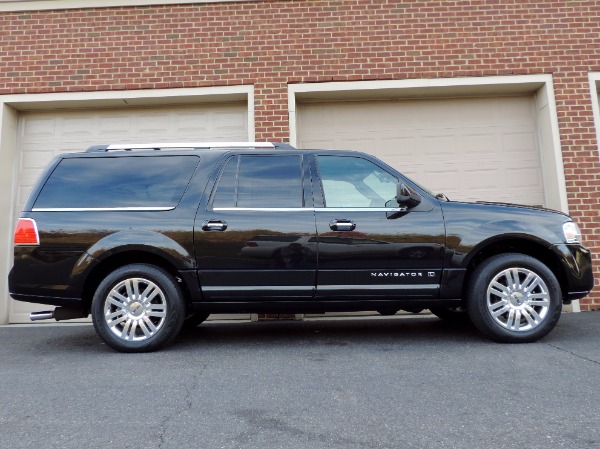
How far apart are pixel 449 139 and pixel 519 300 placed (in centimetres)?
361

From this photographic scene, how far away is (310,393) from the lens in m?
2.97

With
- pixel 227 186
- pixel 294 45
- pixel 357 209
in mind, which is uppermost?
pixel 294 45

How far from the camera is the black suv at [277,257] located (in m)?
4.18

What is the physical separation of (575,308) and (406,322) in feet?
8.68

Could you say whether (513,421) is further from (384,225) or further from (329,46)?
(329,46)

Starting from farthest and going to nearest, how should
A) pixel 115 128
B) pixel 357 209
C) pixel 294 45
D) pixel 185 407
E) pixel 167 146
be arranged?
1. pixel 115 128
2. pixel 294 45
3. pixel 167 146
4. pixel 357 209
5. pixel 185 407

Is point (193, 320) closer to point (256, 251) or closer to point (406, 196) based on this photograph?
point (256, 251)

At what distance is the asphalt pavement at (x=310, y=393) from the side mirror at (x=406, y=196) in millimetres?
1357

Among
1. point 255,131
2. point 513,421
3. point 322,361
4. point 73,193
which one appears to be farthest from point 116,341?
point 255,131

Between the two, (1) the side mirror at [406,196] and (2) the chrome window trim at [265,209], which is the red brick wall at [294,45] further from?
(1) the side mirror at [406,196]

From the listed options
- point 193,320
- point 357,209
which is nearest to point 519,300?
point 357,209

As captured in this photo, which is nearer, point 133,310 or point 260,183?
point 133,310

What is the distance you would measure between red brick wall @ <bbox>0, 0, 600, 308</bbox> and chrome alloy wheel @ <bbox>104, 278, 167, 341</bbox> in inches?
147

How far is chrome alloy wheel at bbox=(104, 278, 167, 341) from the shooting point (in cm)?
416
